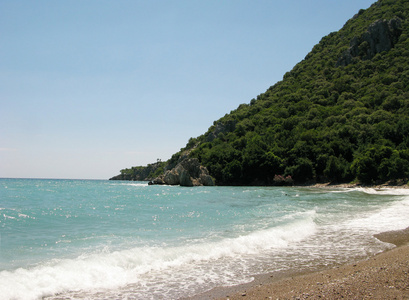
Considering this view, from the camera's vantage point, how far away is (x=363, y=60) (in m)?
98.5

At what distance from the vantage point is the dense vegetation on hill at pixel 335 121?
202 ft

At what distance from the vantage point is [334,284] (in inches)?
265

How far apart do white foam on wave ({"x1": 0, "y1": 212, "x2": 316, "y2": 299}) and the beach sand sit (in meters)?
1.53

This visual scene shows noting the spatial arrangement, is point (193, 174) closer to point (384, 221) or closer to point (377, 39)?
point (384, 221)

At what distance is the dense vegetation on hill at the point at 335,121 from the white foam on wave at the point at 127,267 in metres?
47.3

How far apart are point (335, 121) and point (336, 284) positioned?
258 feet

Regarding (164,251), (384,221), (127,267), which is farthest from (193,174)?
(127,267)

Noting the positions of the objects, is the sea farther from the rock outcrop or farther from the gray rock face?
the gray rock face

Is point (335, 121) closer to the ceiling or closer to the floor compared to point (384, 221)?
closer to the ceiling

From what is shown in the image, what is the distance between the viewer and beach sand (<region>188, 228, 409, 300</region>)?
241 inches

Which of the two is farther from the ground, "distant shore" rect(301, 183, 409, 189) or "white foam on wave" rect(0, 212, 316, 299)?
"white foam on wave" rect(0, 212, 316, 299)

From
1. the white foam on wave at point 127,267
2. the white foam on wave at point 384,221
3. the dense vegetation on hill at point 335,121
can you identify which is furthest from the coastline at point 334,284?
the dense vegetation on hill at point 335,121

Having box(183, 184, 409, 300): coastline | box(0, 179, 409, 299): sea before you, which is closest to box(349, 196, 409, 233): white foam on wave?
box(0, 179, 409, 299): sea

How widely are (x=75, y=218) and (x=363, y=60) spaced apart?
106 metres
